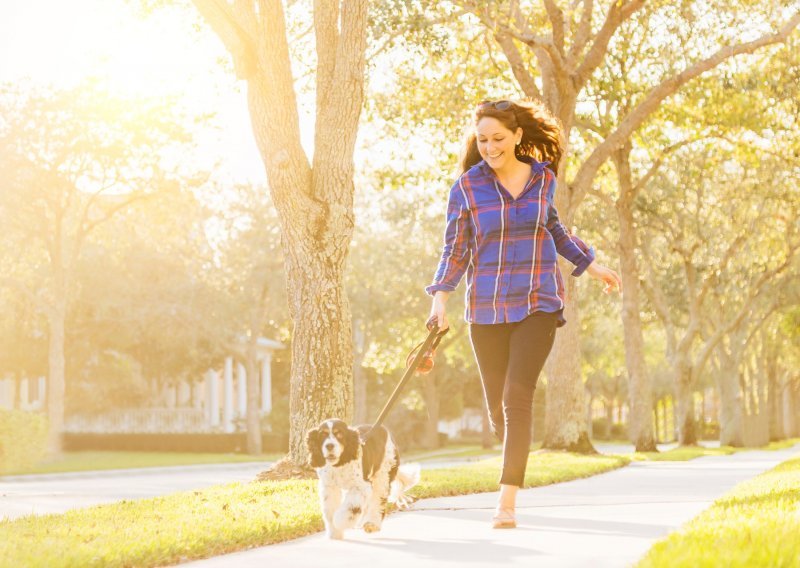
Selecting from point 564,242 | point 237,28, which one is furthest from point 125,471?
point 564,242

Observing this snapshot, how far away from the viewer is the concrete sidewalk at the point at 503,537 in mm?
5980

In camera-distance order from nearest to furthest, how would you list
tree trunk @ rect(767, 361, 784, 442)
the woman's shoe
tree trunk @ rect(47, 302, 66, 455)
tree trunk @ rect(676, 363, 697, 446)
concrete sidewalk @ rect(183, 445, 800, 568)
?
concrete sidewalk @ rect(183, 445, 800, 568), the woman's shoe, tree trunk @ rect(47, 302, 66, 455), tree trunk @ rect(676, 363, 697, 446), tree trunk @ rect(767, 361, 784, 442)

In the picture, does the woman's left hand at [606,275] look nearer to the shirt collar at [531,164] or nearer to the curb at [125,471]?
the shirt collar at [531,164]

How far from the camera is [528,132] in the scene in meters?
6.89

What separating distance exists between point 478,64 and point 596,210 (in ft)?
30.0

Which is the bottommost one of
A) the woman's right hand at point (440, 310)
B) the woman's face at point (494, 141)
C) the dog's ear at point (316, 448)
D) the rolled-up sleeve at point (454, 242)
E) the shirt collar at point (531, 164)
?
the dog's ear at point (316, 448)

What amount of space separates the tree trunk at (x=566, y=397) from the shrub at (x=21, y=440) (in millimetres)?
12211

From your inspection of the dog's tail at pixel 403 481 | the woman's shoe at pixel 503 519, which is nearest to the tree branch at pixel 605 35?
the dog's tail at pixel 403 481

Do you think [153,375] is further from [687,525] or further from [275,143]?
[687,525]

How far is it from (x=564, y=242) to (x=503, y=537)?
171 centimetres

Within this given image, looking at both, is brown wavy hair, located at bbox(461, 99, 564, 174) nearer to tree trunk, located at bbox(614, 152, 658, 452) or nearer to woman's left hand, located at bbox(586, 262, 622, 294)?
woman's left hand, located at bbox(586, 262, 622, 294)

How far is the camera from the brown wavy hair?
6.76 m

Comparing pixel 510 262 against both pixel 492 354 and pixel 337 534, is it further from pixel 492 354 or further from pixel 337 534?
pixel 337 534

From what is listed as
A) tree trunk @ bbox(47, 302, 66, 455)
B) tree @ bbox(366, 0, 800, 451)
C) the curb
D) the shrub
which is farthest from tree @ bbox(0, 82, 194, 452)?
tree @ bbox(366, 0, 800, 451)
